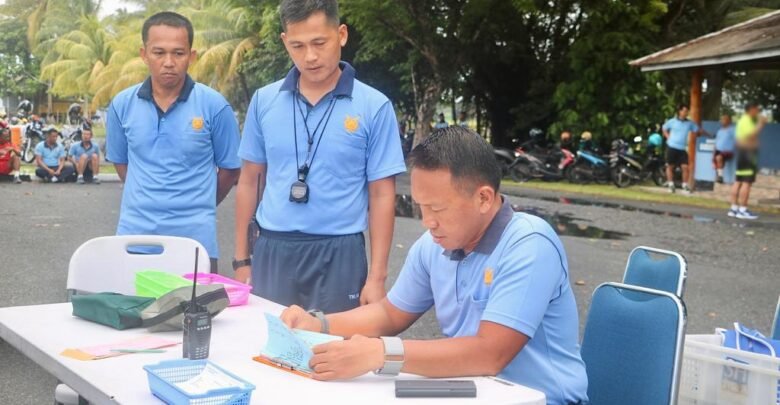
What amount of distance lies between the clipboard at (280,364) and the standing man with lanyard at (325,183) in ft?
3.34

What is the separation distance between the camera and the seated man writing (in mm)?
2113

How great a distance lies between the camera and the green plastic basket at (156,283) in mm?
2643

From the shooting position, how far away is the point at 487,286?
2299 mm

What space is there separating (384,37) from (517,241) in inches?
864

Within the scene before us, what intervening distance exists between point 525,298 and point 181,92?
2128mm

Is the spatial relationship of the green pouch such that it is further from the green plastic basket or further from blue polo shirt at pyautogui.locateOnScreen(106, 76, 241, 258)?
blue polo shirt at pyautogui.locateOnScreen(106, 76, 241, 258)

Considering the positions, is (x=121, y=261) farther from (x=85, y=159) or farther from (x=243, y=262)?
(x=85, y=159)

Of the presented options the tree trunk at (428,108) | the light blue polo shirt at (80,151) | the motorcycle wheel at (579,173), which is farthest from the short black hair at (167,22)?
the tree trunk at (428,108)

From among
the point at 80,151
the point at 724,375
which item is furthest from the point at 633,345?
the point at 80,151

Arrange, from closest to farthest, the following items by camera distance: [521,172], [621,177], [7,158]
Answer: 1. [7,158]
2. [621,177]
3. [521,172]

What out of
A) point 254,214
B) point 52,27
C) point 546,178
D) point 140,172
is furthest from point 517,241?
point 52,27

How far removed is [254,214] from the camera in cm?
342

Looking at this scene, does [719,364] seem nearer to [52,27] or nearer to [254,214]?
[254,214]

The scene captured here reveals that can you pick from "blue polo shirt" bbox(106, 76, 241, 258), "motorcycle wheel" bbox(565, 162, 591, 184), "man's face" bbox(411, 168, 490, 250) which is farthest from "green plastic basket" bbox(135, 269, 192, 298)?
"motorcycle wheel" bbox(565, 162, 591, 184)
